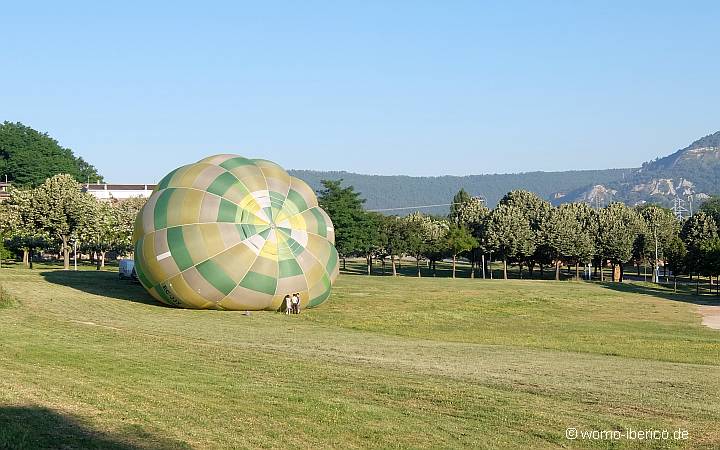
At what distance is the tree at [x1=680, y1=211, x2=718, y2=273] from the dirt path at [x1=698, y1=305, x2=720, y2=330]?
1004 inches

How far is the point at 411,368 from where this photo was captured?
2523 cm

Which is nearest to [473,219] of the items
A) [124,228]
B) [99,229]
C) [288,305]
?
[124,228]

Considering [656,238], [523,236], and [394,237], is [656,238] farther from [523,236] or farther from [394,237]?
[394,237]

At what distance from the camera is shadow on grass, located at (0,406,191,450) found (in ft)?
43.4

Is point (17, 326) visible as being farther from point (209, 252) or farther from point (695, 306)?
point (695, 306)

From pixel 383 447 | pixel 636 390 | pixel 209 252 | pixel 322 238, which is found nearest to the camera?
pixel 383 447

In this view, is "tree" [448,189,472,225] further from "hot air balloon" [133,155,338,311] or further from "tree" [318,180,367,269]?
"hot air balloon" [133,155,338,311]

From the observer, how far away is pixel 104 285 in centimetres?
5369

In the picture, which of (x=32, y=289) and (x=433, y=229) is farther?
(x=433, y=229)

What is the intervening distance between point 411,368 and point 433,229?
10331 centimetres

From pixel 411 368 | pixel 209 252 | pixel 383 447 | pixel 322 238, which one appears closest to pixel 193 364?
pixel 411 368

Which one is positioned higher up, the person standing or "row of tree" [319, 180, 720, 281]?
"row of tree" [319, 180, 720, 281]

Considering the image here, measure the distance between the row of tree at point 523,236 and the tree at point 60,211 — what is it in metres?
31.1

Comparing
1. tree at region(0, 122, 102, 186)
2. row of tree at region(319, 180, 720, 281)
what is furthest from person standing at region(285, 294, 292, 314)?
tree at region(0, 122, 102, 186)
